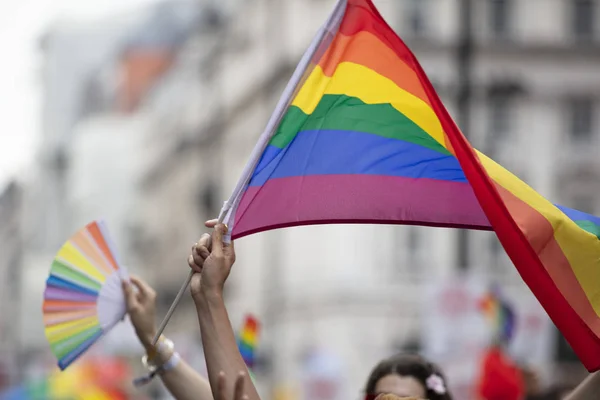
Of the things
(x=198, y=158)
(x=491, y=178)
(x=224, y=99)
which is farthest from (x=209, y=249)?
(x=198, y=158)

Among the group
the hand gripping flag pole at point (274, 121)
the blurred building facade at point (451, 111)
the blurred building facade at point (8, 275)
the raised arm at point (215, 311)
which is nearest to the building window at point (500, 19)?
the blurred building facade at point (451, 111)

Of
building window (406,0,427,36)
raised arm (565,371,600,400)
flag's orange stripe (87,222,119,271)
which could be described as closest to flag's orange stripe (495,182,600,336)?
raised arm (565,371,600,400)

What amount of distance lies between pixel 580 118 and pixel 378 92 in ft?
120

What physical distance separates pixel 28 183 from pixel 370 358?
77601mm

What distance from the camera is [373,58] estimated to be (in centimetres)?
518

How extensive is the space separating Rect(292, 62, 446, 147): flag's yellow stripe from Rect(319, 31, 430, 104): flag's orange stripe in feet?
0.05

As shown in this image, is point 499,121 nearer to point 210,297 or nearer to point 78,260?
point 78,260

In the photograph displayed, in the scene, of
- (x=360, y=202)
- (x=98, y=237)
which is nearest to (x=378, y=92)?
(x=360, y=202)

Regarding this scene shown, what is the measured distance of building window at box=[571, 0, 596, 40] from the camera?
1615 inches

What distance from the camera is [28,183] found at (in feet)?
375

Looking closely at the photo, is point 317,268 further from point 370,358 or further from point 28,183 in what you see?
point 28,183

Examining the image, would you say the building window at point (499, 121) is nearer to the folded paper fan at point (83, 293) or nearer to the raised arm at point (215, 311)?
the folded paper fan at point (83, 293)

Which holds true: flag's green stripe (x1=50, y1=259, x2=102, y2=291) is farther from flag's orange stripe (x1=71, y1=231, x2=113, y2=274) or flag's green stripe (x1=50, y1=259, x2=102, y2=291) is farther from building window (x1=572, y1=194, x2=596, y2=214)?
building window (x1=572, y1=194, x2=596, y2=214)

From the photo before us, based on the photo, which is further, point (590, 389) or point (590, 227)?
point (590, 227)
